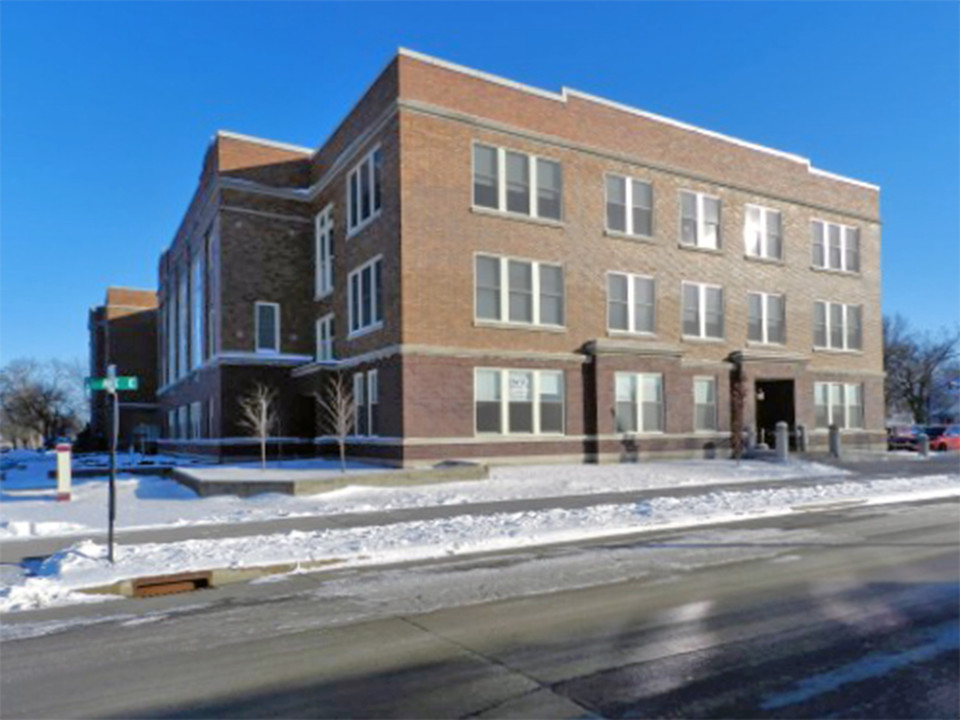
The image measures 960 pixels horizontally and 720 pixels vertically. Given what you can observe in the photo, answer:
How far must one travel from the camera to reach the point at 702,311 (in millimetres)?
28953

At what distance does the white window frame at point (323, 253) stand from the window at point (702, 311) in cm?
1363

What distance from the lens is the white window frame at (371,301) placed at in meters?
24.1

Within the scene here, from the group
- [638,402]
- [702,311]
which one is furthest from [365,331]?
[702,311]

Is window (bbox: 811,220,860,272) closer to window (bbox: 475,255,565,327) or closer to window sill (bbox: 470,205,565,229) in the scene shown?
→ window sill (bbox: 470,205,565,229)

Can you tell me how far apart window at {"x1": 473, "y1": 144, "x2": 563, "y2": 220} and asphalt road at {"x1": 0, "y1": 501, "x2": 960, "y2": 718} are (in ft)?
52.9

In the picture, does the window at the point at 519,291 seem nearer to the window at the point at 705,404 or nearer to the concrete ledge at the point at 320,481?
the concrete ledge at the point at 320,481

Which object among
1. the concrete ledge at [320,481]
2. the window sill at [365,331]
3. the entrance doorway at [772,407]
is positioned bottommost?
the concrete ledge at [320,481]

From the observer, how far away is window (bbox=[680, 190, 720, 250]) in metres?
28.8

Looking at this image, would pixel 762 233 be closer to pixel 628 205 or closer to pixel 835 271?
pixel 835 271

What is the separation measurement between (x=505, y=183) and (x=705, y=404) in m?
11.3

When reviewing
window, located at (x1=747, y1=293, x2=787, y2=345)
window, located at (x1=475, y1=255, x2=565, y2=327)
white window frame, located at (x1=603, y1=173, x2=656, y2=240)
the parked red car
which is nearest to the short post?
window, located at (x1=475, y1=255, x2=565, y2=327)

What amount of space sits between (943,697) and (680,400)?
22795mm

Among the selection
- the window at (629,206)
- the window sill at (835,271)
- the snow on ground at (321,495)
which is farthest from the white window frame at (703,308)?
the window sill at (835,271)

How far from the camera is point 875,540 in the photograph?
1105 centimetres
